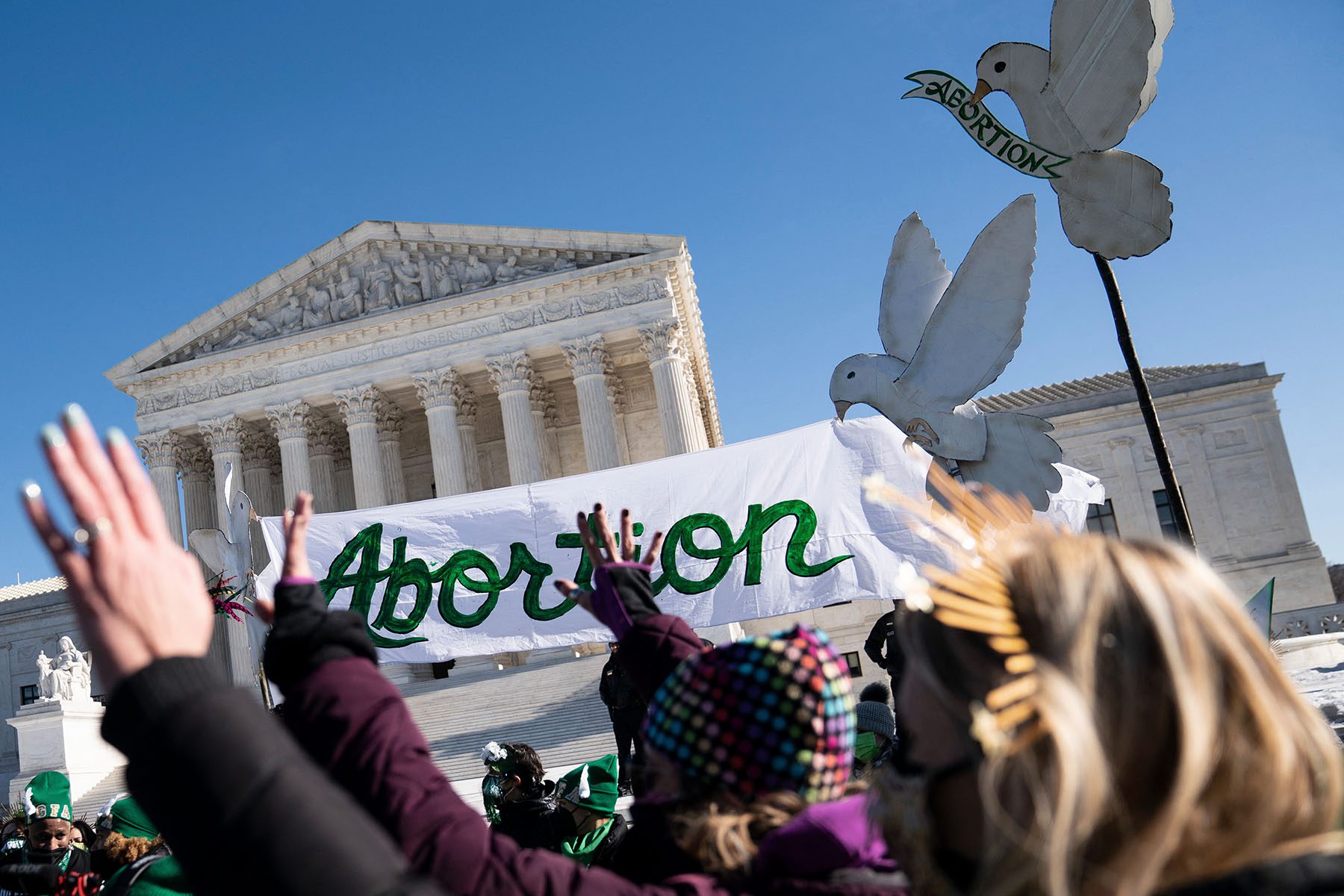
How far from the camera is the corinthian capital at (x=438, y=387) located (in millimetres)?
34125

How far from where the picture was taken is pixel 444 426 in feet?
111

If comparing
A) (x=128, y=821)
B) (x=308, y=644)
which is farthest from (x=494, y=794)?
(x=308, y=644)

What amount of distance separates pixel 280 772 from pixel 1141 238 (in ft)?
14.6

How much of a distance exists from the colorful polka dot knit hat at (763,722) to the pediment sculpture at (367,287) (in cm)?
3355

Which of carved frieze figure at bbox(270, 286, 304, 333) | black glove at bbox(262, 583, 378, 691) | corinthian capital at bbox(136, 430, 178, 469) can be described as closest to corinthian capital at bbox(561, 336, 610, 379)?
carved frieze figure at bbox(270, 286, 304, 333)

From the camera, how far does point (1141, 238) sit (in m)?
4.43

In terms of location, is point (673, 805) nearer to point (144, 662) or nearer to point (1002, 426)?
point (144, 662)

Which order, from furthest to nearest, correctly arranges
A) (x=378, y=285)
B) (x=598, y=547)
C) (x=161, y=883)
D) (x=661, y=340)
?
(x=378, y=285)
(x=661, y=340)
(x=161, y=883)
(x=598, y=547)

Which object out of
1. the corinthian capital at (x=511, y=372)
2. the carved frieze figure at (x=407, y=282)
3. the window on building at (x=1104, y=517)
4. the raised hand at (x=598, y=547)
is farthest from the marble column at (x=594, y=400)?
the raised hand at (x=598, y=547)

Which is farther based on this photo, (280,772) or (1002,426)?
(1002,426)

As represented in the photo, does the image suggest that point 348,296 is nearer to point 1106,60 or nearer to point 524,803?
point 524,803

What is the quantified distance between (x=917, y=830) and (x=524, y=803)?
450 cm

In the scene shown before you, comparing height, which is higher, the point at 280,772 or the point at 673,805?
the point at 280,772

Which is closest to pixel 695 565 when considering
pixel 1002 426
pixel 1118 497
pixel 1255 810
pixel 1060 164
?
pixel 1002 426
